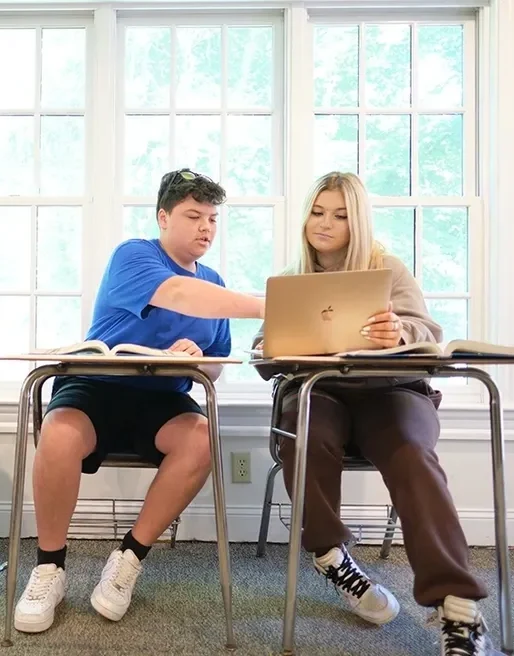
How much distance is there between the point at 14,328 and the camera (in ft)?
8.26

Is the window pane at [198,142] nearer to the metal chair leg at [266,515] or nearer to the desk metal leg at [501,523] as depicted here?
the metal chair leg at [266,515]

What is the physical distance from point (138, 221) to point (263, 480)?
109 cm

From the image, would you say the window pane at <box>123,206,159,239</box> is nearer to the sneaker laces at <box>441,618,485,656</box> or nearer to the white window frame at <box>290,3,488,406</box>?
the white window frame at <box>290,3,488,406</box>

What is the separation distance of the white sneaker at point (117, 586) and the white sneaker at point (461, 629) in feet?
2.34

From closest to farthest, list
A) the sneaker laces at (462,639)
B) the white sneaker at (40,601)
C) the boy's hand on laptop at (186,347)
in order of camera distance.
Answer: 1. the sneaker laces at (462,639)
2. the white sneaker at (40,601)
3. the boy's hand on laptop at (186,347)

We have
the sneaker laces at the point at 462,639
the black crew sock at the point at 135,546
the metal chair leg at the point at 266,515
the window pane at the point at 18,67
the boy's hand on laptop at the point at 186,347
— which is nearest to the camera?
the sneaker laces at the point at 462,639

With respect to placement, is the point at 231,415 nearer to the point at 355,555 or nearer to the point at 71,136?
the point at 355,555

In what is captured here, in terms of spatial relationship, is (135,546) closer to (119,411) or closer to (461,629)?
(119,411)

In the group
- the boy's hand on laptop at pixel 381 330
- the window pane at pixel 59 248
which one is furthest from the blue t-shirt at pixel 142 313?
the window pane at pixel 59 248

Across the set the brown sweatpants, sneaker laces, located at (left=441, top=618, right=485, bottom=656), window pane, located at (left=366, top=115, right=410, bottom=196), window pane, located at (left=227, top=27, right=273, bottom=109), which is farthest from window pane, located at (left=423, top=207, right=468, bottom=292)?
sneaker laces, located at (left=441, top=618, right=485, bottom=656)

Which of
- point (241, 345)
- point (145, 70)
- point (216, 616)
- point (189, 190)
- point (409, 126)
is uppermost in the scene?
point (145, 70)

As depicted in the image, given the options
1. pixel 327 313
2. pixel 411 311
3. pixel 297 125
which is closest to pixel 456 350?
pixel 327 313

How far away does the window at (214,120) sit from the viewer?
2498 millimetres

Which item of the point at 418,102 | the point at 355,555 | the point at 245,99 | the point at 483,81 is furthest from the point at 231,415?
the point at 483,81
